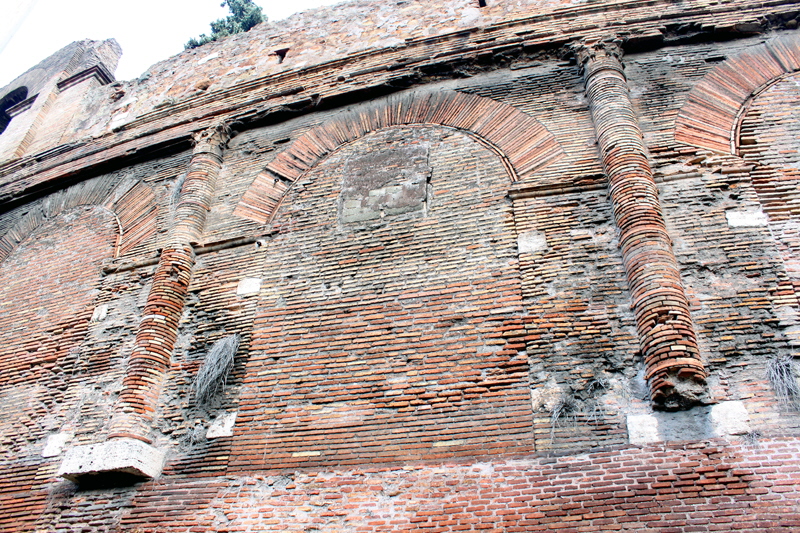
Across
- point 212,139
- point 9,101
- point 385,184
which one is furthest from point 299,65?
point 9,101

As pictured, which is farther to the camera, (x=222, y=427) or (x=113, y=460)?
(x=222, y=427)

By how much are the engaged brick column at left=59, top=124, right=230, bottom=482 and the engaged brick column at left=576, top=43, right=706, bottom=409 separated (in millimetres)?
4103

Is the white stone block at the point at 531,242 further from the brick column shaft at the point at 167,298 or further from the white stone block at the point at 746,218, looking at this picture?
the brick column shaft at the point at 167,298

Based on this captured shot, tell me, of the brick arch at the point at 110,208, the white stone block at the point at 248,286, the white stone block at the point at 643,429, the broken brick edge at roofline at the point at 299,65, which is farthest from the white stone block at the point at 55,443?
the white stone block at the point at 643,429

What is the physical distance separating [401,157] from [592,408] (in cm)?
350

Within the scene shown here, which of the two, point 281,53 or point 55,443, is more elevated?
point 281,53

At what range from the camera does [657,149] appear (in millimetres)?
A: 6016

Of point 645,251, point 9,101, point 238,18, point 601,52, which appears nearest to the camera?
point 645,251

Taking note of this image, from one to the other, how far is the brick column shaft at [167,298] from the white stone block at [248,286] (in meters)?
0.65

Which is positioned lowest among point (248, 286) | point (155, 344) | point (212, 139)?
point (155, 344)

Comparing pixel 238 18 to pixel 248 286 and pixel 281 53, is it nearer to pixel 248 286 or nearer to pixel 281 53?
pixel 281 53

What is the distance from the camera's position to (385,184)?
6.73m

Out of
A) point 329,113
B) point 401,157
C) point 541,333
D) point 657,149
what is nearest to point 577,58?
point 657,149

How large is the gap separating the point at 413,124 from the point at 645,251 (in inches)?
127
